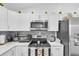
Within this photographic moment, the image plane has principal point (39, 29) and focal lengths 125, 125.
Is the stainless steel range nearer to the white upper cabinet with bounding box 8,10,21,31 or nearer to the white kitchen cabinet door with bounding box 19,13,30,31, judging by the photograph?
the white kitchen cabinet door with bounding box 19,13,30,31

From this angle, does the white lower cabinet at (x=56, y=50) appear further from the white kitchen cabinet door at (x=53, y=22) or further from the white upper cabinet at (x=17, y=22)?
the white upper cabinet at (x=17, y=22)

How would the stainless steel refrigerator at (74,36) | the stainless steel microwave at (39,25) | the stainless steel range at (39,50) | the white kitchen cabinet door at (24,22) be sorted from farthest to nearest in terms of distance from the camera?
1. the white kitchen cabinet door at (24,22)
2. the stainless steel microwave at (39,25)
3. the stainless steel range at (39,50)
4. the stainless steel refrigerator at (74,36)

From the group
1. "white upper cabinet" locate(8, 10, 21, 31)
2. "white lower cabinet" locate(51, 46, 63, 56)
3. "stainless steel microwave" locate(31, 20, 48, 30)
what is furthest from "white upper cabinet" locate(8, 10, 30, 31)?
"white lower cabinet" locate(51, 46, 63, 56)

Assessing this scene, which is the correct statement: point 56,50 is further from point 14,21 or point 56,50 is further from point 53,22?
point 14,21

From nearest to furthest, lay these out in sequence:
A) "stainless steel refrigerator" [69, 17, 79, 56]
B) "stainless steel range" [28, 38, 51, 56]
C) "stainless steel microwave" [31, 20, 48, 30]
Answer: "stainless steel refrigerator" [69, 17, 79, 56] < "stainless steel range" [28, 38, 51, 56] < "stainless steel microwave" [31, 20, 48, 30]

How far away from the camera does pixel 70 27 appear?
2.51 m

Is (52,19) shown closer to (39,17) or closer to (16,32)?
(39,17)

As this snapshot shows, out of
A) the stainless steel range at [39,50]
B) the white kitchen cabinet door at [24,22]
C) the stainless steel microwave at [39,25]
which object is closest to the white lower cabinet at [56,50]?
the stainless steel range at [39,50]

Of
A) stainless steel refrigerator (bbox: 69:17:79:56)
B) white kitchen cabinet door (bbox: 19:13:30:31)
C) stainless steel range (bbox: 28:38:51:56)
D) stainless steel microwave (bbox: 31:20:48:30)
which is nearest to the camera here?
stainless steel refrigerator (bbox: 69:17:79:56)

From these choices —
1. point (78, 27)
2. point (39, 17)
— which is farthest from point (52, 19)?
point (78, 27)

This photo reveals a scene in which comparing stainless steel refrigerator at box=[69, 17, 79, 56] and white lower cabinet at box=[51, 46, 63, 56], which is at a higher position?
stainless steel refrigerator at box=[69, 17, 79, 56]

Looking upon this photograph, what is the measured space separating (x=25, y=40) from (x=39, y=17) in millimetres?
713

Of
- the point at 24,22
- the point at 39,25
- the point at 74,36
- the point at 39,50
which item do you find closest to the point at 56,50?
the point at 39,50

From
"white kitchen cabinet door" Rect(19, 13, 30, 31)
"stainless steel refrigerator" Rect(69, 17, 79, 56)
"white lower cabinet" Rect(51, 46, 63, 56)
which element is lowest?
"white lower cabinet" Rect(51, 46, 63, 56)
